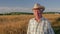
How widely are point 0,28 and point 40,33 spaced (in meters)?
5.61

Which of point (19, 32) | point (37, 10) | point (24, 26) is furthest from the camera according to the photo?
point (24, 26)

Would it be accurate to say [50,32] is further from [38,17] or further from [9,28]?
[9,28]

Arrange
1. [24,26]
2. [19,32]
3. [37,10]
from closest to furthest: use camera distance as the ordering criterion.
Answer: [37,10] → [19,32] → [24,26]

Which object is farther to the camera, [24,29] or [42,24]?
[24,29]

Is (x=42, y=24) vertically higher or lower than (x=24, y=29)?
higher

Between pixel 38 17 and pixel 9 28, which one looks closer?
pixel 38 17

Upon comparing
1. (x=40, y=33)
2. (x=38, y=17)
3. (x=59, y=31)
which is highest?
(x=38, y=17)

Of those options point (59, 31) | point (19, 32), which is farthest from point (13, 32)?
point (59, 31)

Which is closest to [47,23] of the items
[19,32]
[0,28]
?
[19,32]

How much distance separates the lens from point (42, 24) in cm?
511

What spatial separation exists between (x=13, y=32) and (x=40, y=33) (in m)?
5.02

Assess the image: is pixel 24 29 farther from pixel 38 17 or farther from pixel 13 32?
pixel 38 17

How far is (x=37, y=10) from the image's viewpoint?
5.09m

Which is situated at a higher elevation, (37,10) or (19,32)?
(37,10)
